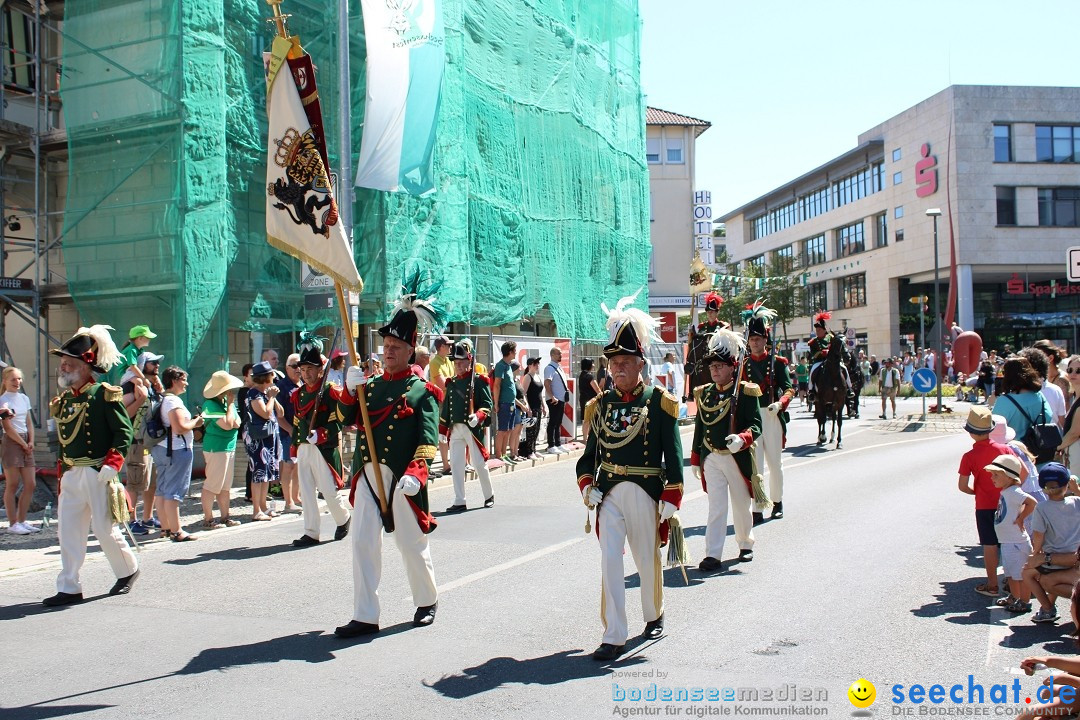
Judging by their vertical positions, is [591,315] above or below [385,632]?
above

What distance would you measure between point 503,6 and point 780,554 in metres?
17.2

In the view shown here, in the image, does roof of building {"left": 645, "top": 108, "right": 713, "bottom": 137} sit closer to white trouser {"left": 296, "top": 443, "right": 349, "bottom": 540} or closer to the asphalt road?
A: the asphalt road

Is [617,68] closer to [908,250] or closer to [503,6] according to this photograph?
[503,6]

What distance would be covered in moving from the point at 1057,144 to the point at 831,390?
45.8m

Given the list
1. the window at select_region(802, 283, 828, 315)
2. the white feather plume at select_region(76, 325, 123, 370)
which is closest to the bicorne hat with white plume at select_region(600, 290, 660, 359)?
the white feather plume at select_region(76, 325, 123, 370)

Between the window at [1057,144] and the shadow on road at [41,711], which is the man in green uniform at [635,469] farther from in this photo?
the window at [1057,144]

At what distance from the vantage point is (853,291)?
68250 mm

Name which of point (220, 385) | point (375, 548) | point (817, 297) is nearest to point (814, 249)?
point (817, 297)

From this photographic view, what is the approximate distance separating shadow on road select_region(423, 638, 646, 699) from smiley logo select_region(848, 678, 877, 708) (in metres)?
1.20

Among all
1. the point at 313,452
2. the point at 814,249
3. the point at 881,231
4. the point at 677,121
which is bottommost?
the point at 313,452

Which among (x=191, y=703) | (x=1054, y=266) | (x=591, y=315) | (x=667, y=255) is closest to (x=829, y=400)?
(x=591, y=315)

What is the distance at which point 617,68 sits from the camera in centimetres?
2923

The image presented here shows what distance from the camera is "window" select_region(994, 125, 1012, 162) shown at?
54031 mm

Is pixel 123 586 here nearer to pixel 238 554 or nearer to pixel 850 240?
pixel 238 554
